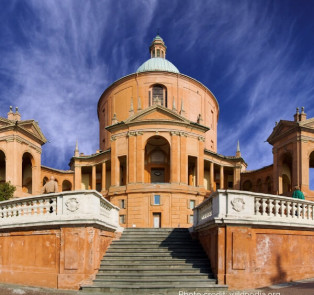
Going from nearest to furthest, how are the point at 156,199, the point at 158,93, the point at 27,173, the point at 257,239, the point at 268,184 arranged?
the point at 257,239
the point at 156,199
the point at 27,173
the point at 158,93
the point at 268,184

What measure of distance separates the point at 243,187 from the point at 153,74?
1899 centimetres

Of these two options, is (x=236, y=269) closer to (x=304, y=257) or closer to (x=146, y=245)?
(x=304, y=257)

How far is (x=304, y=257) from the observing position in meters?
13.4

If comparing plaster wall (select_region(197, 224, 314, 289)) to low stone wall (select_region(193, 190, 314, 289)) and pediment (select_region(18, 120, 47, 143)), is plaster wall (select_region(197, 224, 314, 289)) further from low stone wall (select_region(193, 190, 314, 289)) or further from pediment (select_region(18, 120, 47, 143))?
pediment (select_region(18, 120, 47, 143))

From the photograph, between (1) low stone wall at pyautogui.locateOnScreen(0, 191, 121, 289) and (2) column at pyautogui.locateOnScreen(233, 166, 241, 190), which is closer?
(1) low stone wall at pyautogui.locateOnScreen(0, 191, 121, 289)

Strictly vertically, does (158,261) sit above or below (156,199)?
below

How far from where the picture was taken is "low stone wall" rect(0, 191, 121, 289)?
11.9 meters

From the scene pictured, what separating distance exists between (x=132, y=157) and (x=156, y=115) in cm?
463

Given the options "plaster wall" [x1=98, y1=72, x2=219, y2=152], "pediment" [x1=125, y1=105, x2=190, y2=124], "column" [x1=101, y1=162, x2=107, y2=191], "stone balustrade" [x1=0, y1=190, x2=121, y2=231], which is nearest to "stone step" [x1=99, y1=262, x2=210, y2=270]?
"stone balustrade" [x1=0, y1=190, x2=121, y2=231]

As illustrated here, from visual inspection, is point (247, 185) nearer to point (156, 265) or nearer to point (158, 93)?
point (158, 93)

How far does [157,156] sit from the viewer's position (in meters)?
34.5

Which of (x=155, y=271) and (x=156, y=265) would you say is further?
(x=156, y=265)

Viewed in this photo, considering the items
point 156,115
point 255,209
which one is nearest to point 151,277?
point 255,209

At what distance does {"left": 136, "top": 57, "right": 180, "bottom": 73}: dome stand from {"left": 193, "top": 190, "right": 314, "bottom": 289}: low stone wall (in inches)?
1239
